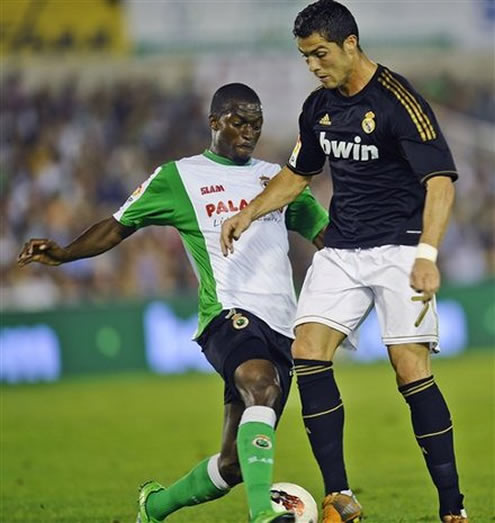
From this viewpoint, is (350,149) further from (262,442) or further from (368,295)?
(262,442)

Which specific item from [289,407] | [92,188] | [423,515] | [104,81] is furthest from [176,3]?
[423,515]

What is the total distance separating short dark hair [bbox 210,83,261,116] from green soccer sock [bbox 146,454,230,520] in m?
1.84

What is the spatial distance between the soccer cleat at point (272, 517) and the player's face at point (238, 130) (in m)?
2.17

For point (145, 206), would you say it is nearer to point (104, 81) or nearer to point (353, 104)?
point (353, 104)

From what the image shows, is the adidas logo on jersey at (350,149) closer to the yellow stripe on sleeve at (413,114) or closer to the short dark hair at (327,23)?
the yellow stripe on sleeve at (413,114)

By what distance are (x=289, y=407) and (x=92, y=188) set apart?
747 cm

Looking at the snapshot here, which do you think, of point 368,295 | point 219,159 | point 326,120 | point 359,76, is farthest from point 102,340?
point 359,76

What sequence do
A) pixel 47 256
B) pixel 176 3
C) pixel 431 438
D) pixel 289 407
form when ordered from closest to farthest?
1. pixel 431 438
2. pixel 47 256
3. pixel 289 407
4. pixel 176 3

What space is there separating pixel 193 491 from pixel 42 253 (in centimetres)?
148

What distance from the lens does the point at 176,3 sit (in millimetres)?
25047

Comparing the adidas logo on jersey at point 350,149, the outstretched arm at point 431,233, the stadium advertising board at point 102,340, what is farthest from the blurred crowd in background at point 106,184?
the outstretched arm at point 431,233

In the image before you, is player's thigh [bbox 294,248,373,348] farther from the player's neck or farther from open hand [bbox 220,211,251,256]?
the player's neck

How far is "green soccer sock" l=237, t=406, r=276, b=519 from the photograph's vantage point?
621cm

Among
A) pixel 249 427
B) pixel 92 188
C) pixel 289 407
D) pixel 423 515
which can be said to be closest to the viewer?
pixel 249 427
